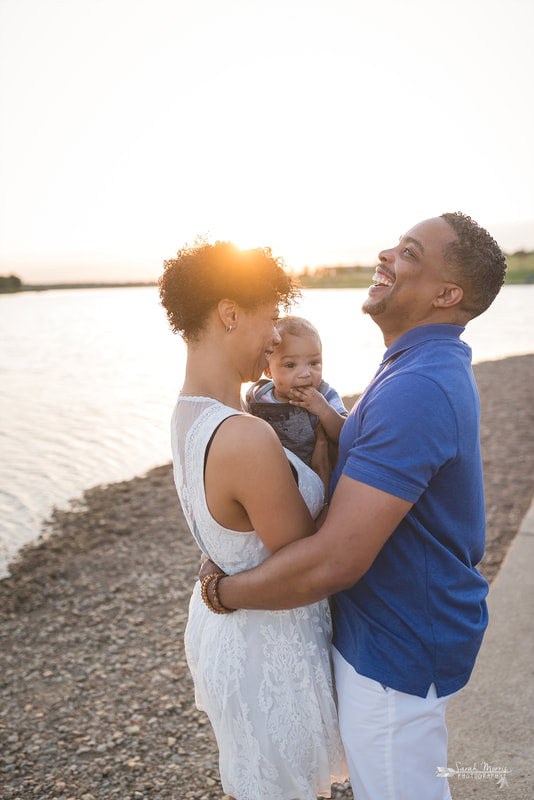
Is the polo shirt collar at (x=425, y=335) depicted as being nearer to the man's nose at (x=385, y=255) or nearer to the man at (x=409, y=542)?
the man at (x=409, y=542)

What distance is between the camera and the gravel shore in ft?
11.5

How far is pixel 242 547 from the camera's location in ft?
6.29

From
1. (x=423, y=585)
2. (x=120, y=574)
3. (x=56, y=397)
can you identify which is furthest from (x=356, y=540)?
(x=56, y=397)

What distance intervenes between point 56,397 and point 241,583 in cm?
Result: 1616

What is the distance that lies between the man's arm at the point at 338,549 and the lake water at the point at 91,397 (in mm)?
836

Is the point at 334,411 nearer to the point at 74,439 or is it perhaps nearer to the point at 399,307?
the point at 399,307

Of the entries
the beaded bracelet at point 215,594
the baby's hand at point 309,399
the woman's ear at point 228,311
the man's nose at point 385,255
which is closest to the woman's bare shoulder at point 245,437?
the woman's ear at point 228,311

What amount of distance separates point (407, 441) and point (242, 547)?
2.05 feet

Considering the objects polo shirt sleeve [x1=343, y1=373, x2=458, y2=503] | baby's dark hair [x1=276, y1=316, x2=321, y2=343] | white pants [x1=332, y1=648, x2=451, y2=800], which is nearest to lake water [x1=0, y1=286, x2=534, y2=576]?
baby's dark hair [x1=276, y1=316, x2=321, y2=343]

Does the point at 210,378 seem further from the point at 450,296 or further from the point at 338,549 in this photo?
the point at 450,296

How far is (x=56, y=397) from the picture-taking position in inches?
671

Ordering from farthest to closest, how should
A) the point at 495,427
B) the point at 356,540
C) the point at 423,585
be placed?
the point at 495,427 → the point at 423,585 → the point at 356,540

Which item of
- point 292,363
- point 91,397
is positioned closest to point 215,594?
point 292,363

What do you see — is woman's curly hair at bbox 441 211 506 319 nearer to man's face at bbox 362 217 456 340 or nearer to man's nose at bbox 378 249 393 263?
man's face at bbox 362 217 456 340
